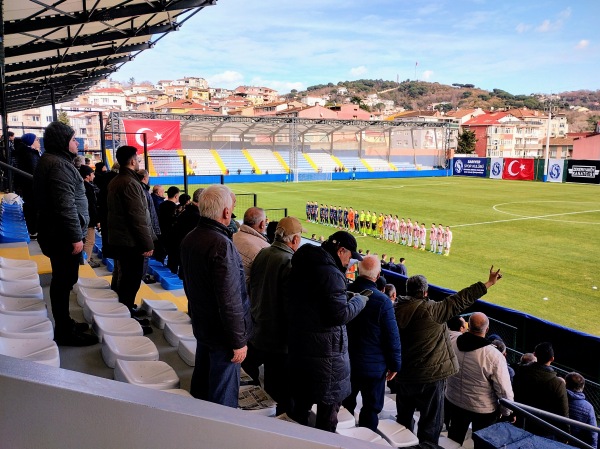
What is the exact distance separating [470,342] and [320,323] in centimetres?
173

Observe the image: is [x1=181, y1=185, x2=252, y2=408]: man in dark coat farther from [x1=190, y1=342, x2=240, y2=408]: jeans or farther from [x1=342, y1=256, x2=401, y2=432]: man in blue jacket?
[x1=342, y1=256, x2=401, y2=432]: man in blue jacket

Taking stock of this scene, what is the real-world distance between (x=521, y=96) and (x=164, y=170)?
541ft

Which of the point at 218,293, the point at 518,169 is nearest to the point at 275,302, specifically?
the point at 218,293

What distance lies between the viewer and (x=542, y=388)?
14.6ft

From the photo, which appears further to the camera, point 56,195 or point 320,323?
point 56,195

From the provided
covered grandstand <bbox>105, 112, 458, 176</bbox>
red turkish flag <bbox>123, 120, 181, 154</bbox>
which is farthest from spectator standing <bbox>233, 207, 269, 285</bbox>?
covered grandstand <bbox>105, 112, 458, 176</bbox>

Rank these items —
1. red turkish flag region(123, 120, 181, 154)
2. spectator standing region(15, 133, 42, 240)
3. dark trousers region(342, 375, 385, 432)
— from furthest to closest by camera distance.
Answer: red turkish flag region(123, 120, 181, 154)
spectator standing region(15, 133, 42, 240)
dark trousers region(342, 375, 385, 432)

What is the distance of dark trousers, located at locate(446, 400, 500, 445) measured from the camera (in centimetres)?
412

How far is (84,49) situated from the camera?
1255 centimetres

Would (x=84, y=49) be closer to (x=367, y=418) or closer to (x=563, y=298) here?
(x=367, y=418)

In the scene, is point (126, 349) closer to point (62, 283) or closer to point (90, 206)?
point (62, 283)

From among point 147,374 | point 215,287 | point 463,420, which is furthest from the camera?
point 463,420

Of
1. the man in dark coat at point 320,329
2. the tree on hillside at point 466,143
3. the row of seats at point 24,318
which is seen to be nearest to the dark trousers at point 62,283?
the row of seats at point 24,318

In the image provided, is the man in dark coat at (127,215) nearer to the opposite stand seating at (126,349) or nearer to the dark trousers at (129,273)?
the dark trousers at (129,273)
